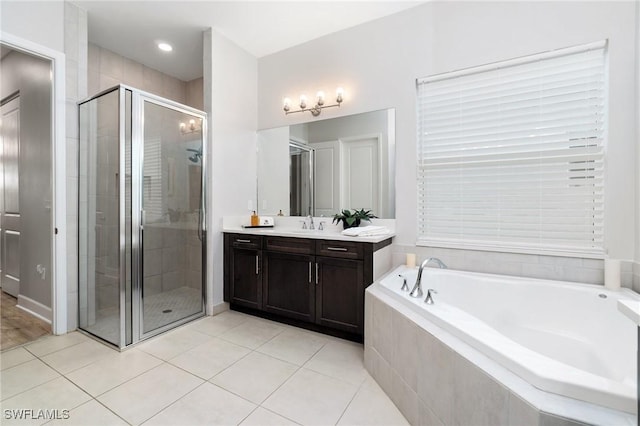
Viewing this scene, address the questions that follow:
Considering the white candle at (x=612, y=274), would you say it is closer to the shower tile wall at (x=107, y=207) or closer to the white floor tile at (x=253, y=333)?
the white floor tile at (x=253, y=333)

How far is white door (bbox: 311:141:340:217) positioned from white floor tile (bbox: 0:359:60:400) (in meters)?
2.33

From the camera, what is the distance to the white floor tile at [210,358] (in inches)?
74.1

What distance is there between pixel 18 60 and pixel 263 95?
2.50 meters

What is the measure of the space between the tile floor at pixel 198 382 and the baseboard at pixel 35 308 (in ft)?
1.23

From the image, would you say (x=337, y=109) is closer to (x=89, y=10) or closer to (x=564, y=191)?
(x=564, y=191)

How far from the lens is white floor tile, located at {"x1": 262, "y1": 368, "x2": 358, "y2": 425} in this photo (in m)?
1.47

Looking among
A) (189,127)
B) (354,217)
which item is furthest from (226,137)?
(354,217)

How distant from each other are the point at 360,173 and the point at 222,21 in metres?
1.98

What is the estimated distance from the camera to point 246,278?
280 centimetres

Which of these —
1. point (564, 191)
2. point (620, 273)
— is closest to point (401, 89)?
point (564, 191)

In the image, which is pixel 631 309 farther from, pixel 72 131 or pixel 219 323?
pixel 72 131

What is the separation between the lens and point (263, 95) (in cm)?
338

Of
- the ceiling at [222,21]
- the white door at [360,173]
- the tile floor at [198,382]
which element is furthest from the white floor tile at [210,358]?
the ceiling at [222,21]

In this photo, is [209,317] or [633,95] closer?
[633,95]
